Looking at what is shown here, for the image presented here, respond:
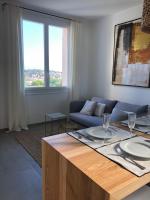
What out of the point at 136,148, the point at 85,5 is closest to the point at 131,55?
the point at 85,5

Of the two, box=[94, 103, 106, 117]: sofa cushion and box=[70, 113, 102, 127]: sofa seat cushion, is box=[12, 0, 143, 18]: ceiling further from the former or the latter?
box=[70, 113, 102, 127]: sofa seat cushion

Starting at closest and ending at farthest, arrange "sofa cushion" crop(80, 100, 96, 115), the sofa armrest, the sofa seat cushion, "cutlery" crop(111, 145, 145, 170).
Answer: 1. "cutlery" crop(111, 145, 145, 170)
2. the sofa seat cushion
3. "sofa cushion" crop(80, 100, 96, 115)
4. the sofa armrest

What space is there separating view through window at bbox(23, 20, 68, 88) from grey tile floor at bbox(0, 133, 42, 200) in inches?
65.6

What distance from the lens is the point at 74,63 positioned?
14.2ft

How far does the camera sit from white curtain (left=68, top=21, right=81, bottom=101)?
4.22 m

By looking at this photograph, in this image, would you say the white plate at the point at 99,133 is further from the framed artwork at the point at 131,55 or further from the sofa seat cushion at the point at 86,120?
the framed artwork at the point at 131,55

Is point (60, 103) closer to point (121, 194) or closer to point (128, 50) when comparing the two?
point (128, 50)

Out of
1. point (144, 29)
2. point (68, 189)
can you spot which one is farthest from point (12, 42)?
point (68, 189)

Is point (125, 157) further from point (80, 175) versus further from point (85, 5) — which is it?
point (85, 5)

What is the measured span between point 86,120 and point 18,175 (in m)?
1.60

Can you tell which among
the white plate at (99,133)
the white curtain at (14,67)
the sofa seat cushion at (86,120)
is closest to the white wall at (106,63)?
the sofa seat cushion at (86,120)

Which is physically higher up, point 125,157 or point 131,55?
point 131,55

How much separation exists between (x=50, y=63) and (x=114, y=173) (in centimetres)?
360

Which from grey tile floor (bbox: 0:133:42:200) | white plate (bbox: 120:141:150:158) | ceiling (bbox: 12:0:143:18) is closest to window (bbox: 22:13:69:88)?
ceiling (bbox: 12:0:143:18)
